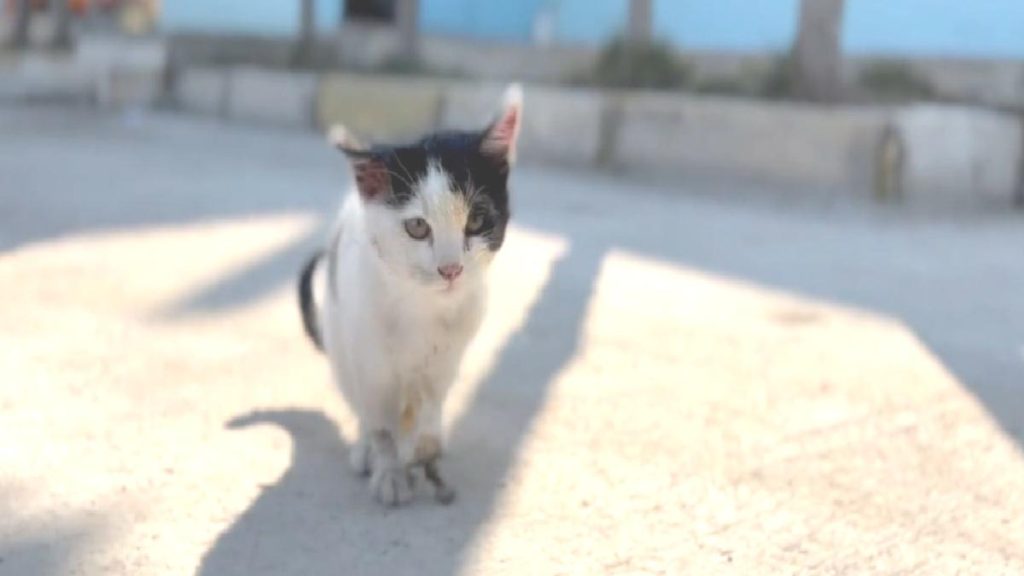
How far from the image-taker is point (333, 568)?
5.10 ft

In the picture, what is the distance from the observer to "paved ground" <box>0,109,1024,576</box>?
5.41 ft

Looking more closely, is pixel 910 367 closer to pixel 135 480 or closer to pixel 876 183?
pixel 135 480

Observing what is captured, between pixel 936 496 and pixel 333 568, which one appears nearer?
pixel 333 568

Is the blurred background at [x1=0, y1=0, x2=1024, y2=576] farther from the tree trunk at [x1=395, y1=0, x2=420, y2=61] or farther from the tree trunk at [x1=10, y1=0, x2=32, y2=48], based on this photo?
the tree trunk at [x1=10, y1=0, x2=32, y2=48]

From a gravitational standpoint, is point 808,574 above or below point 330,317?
below

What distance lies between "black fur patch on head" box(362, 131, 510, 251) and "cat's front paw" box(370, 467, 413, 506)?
446mm

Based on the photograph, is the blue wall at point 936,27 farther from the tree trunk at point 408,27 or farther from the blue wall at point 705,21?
the tree trunk at point 408,27

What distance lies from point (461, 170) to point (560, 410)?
0.81m

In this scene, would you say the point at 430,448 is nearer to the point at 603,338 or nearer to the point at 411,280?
the point at 411,280

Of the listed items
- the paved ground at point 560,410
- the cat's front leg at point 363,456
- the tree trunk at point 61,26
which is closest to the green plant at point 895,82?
the paved ground at point 560,410

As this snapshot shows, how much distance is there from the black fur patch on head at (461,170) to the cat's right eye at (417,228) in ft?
0.11

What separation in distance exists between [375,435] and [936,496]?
40.8 inches

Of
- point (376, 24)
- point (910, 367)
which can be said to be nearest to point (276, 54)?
point (376, 24)

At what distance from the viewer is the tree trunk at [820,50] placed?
5.45 m
